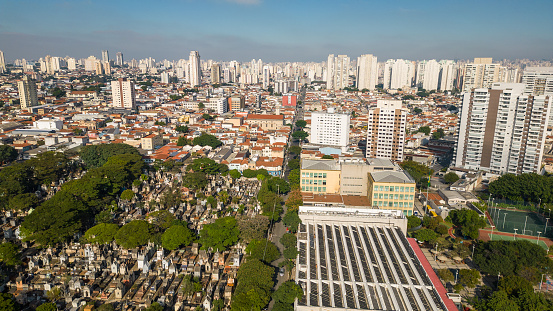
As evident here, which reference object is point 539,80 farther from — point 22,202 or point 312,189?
point 22,202

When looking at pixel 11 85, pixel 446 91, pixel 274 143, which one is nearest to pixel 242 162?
pixel 274 143

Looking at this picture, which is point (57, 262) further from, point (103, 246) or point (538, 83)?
point (538, 83)

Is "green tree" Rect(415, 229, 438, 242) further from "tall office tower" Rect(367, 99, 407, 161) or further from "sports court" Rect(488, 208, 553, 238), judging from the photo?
"tall office tower" Rect(367, 99, 407, 161)

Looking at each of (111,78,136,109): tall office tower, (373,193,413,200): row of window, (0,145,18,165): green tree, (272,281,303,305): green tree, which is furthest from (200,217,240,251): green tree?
(111,78,136,109): tall office tower

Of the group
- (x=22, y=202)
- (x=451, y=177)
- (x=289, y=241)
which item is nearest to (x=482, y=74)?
(x=451, y=177)

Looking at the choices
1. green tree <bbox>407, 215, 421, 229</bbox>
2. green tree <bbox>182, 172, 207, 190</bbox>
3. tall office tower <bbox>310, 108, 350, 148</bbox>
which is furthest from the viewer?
tall office tower <bbox>310, 108, 350, 148</bbox>

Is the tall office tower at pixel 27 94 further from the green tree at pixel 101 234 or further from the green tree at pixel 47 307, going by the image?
the green tree at pixel 47 307

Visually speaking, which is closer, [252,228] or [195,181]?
[252,228]
